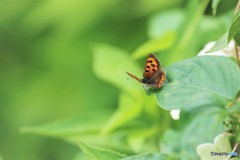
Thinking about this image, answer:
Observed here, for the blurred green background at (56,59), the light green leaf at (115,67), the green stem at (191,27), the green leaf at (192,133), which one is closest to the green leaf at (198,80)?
the green leaf at (192,133)

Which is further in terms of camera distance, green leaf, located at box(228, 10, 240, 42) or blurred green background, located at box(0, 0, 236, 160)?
blurred green background, located at box(0, 0, 236, 160)

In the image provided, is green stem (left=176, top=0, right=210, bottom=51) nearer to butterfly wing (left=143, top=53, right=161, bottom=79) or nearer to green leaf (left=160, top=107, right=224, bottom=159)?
green leaf (left=160, top=107, right=224, bottom=159)

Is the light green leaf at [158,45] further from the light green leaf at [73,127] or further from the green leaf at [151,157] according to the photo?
the green leaf at [151,157]

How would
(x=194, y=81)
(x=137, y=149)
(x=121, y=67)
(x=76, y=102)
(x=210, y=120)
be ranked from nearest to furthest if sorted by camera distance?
(x=194, y=81)
(x=210, y=120)
(x=137, y=149)
(x=121, y=67)
(x=76, y=102)

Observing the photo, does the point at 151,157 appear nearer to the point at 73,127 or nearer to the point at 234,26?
the point at 234,26

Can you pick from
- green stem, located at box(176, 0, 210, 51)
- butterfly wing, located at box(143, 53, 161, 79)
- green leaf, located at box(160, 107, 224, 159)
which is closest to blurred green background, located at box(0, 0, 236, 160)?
green stem, located at box(176, 0, 210, 51)

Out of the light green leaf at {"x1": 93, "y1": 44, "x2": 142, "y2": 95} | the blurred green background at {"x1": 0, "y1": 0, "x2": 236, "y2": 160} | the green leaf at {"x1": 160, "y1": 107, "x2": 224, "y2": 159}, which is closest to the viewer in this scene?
the green leaf at {"x1": 160, "y1": 107, "x2": 224, "y2": 159}

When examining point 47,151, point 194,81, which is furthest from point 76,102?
point 194,81

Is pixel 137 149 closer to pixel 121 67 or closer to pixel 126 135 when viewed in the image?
pixel 126 135
